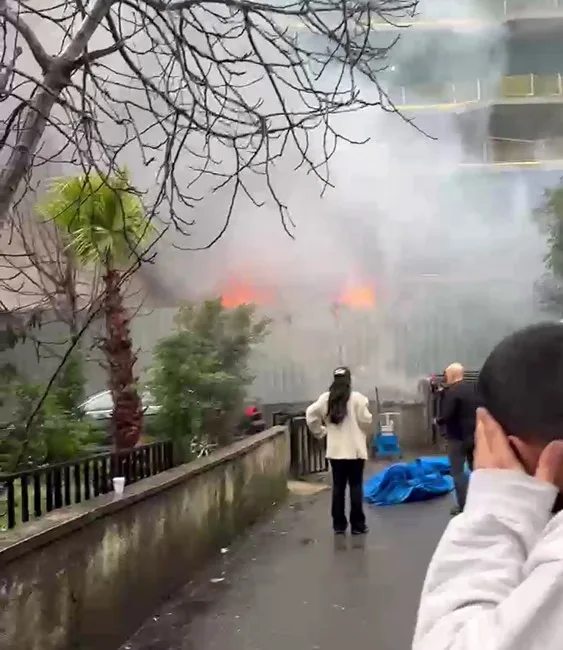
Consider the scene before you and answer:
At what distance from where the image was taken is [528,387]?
1021 mm

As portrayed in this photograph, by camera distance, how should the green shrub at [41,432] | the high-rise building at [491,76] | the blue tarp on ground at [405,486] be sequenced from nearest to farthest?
the green shrub at [41,432] < the blue tarp on ground at [405,486] < the high-rise building at [491,76]

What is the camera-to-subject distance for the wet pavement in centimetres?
497

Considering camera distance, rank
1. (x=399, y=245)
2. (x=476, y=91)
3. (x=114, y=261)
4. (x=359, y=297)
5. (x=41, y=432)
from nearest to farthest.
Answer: (x=41, y=432)
(x=114, y=261)
(x=359, y=297)
(x=399, y=245)
(x=476, y=91)

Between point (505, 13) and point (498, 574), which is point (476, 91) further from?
point (498, 574)

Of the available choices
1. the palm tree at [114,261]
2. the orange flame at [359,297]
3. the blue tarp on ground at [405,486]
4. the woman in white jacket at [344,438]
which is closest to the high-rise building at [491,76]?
the orange flame at [359,297]

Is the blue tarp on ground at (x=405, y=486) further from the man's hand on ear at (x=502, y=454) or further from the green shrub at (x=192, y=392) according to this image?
the man's hand on ear at (x=502, y=454)

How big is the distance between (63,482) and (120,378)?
3.55m

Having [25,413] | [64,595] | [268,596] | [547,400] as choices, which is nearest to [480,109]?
[25,413]

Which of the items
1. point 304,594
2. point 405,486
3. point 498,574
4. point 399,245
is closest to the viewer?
point 498,574

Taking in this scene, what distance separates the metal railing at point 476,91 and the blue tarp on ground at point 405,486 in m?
11.4

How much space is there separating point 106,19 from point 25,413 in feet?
14.8

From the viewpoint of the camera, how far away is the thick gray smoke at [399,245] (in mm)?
→ 18219

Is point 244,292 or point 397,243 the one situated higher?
point 397,243

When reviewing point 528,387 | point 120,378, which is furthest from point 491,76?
point 528,387
